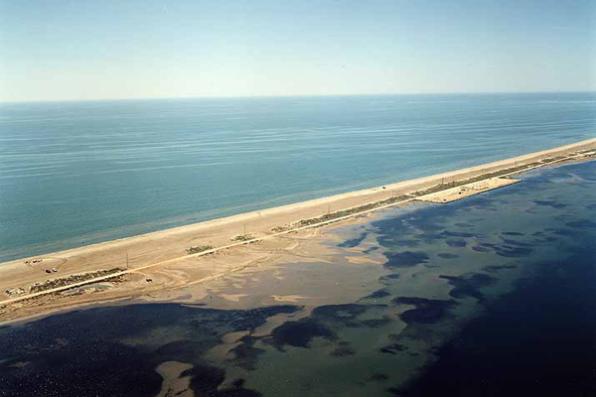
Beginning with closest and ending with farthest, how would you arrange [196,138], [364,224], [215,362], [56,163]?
1. [215,362]
2. [364,224]
3. [56,163]
4. [196,138]


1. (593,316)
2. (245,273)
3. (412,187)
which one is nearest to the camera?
(593,316)

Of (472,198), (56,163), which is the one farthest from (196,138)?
(472,198)

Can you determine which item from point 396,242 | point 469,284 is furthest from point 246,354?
point 396,242

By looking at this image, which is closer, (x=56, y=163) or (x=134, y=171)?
(x=134, y=171)

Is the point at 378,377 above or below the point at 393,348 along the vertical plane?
below

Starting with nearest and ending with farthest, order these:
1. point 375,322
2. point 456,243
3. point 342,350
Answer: point 342,350, point 375,322, point 456,243

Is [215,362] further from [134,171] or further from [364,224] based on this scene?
[134,171]

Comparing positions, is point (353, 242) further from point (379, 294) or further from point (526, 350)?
point (526, 350)
